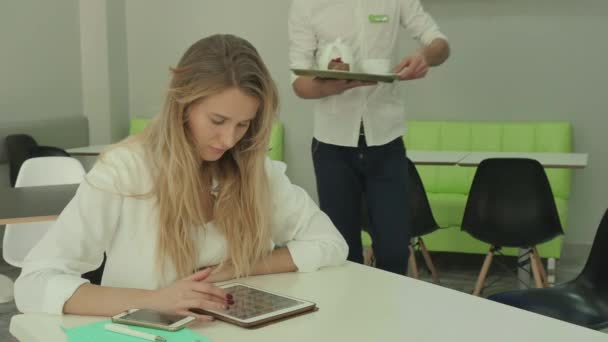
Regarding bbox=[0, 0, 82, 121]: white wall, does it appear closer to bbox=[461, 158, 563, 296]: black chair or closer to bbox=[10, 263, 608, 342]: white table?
bbox=[461, 158, 563, 296]: black chair

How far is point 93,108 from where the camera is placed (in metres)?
6.07

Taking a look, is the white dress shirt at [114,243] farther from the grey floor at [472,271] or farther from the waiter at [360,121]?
the grey floor at [472,271]

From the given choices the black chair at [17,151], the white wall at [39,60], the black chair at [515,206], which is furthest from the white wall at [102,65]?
the black chair at [515,206]

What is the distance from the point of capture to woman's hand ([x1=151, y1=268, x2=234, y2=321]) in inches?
54.6

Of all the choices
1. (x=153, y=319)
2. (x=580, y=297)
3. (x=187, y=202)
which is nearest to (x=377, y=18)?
(x=580, y=297)

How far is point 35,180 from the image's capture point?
346cm

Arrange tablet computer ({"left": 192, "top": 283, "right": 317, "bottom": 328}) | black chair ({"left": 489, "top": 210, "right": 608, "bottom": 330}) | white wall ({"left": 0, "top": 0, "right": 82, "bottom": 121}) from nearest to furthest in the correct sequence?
tablet computer ({"left": 192, "top": 283, "right": 317, "bottom": 328})
black chair ({"left": 489, "top": 210, "right": 608, "bottom": 330})
white wall ({"left": 0, "top": 0, "right": 82, "bottom": 121})

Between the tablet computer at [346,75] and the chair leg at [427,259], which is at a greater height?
the tablet computer at [346,75]

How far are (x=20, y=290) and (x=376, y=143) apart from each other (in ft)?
4.78

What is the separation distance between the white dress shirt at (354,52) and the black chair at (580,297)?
0.72 meters

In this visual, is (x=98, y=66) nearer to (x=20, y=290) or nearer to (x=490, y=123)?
(x=490, y=123)

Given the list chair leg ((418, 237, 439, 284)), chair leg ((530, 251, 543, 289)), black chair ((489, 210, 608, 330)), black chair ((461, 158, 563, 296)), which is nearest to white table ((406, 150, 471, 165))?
black chair ((461, 158, 563, 296))

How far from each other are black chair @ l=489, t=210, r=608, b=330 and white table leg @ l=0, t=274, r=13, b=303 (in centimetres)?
279

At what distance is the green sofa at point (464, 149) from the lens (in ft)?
15.6
